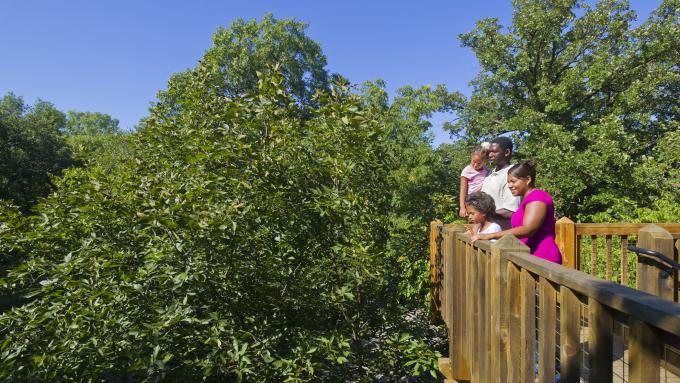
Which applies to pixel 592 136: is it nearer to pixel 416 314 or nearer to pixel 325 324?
pixel 416 314

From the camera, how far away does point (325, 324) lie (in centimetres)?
430

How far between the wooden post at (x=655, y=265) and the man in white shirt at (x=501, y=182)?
102 cm

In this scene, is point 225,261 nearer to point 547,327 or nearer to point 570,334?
point 547,327

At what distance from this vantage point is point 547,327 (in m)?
1.54

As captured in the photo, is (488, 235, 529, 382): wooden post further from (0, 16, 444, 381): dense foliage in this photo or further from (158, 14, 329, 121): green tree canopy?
(158, 14, 329, 121): green tree canopy

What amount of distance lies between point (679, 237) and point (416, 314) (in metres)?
3.28

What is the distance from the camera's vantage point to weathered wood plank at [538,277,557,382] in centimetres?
153

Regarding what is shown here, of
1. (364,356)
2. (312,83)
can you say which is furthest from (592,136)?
(312,83)

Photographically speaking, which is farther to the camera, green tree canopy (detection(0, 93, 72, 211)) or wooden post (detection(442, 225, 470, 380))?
green tree canopy (detection(0, 93, 72, 211))

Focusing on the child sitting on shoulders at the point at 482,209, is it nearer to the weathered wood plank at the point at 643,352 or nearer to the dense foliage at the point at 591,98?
the weathered wood plank at the point at 643,352

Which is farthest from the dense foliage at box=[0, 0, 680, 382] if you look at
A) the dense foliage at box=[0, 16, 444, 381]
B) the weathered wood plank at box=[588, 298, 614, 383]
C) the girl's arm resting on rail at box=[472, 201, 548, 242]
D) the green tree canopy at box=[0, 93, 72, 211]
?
the green tree canopy at box=[0, 93, 72, 211]

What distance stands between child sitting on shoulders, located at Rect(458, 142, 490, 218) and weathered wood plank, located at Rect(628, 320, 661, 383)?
3325 mm

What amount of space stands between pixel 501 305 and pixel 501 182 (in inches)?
79.4

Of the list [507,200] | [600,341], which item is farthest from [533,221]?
[600,341]
